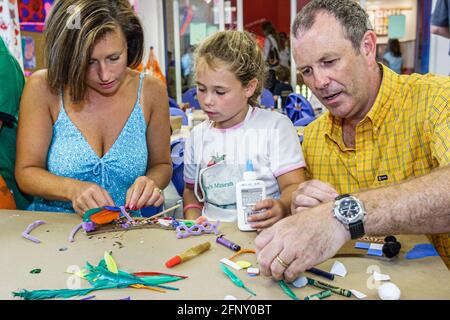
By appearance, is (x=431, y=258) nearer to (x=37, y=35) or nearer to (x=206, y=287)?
(x=206, y=287)

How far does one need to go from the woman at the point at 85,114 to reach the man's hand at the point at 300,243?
62 centimetres

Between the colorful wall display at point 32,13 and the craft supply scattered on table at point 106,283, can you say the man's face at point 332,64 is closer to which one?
the craft supply scattered on table at point 106,283

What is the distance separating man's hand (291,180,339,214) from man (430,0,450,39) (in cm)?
245

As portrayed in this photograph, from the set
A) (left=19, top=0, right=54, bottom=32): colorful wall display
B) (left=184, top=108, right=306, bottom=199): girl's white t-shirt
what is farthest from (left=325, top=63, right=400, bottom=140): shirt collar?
(left=19, top=0, right=54, bottom=32): colorful wall display

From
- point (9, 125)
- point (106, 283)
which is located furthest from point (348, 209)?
point (9, 125)

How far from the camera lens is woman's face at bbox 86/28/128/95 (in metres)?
1.72

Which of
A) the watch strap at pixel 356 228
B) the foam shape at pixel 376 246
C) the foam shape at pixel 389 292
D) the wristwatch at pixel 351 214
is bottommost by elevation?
the foam shape at pixel 376 246

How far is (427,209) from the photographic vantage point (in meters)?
1.08

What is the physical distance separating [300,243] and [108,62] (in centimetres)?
109

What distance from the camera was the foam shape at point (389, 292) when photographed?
0.93 meters

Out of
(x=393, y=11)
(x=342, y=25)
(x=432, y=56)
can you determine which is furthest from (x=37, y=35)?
(x=393, y=11)

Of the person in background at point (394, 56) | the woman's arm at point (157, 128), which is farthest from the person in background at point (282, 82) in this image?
the woman's arm at point (157, 128)

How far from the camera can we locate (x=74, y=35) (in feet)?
5.48

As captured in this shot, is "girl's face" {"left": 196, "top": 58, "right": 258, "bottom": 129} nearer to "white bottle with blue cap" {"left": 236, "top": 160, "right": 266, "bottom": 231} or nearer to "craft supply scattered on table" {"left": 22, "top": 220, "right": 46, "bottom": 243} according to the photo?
"white bottle with blue cap" {"left": 236, "top": 160, "right": 266, "bottom": 231}
